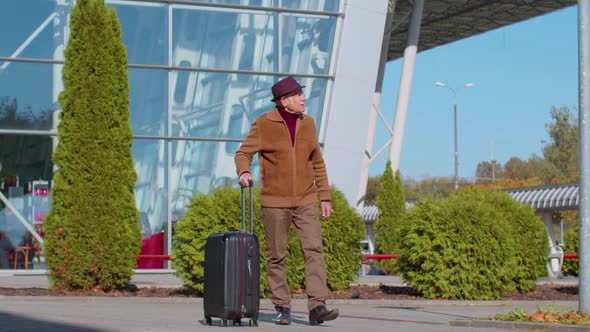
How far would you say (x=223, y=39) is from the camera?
2273 cm

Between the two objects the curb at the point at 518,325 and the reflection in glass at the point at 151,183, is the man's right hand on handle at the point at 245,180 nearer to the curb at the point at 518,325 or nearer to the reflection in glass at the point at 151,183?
the curb at the point at 518,325

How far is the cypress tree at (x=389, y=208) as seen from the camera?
3691 cm

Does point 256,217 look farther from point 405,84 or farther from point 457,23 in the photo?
point 457,23

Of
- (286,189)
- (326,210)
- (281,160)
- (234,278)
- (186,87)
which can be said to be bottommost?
(234,278)

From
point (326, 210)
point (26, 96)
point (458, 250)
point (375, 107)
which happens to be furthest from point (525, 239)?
point (375, 107)

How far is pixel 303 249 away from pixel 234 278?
25.7 inches

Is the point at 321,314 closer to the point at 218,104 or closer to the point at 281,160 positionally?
the point at 281,160

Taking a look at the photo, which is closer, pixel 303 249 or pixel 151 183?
pixel 303 249

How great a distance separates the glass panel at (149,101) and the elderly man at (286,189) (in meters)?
12.9

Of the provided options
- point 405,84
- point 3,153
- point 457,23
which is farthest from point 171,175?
point 457,23

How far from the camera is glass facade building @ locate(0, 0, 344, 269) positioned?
21.2 m

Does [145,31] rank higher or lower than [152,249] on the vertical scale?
higher

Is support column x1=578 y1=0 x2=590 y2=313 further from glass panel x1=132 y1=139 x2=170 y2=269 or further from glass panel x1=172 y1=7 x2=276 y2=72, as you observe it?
glass panel x1=172 y1=7 x2=276 y2=72

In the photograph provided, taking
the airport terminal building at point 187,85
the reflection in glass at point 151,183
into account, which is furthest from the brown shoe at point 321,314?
the reflection in glass at point 151,183
